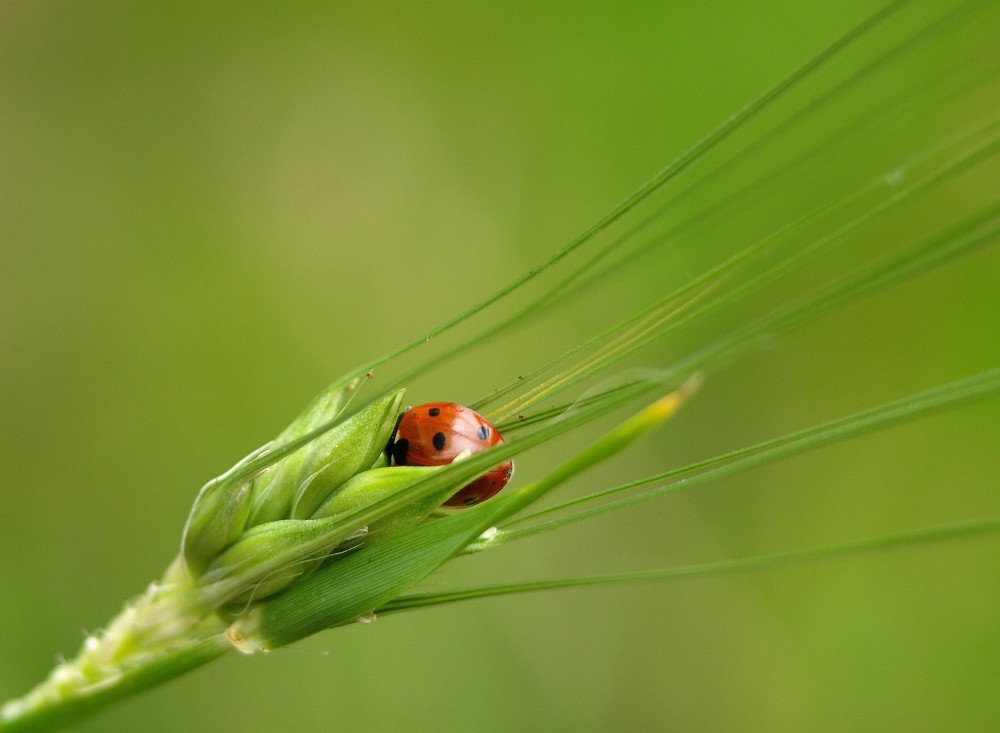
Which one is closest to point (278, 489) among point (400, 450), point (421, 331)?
point (400, 450)

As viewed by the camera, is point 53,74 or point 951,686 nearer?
point 951,686

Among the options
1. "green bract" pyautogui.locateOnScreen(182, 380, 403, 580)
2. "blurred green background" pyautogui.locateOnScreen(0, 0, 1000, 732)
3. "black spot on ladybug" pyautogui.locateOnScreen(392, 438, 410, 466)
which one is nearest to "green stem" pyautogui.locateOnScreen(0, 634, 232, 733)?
"green bract" pyautogui.locateOnScreen(182, 380, 403, 580)

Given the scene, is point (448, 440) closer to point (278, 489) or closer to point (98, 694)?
point (278, 489)

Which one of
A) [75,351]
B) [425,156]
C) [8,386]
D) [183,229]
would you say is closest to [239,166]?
[183,229]

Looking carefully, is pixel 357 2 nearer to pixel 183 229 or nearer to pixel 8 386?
pixel 183 229

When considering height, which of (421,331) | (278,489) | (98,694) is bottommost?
(98,694)

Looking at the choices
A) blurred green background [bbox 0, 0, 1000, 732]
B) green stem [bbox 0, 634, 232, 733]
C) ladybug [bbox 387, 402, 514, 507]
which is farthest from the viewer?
blurred green background [bbox 0, 0, 1000, 732]

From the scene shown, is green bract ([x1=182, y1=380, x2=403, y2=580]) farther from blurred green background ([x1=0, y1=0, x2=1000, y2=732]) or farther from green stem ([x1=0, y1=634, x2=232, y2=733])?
blurred green background ([x1=0, y1=0, x2=1000, y2=732])
